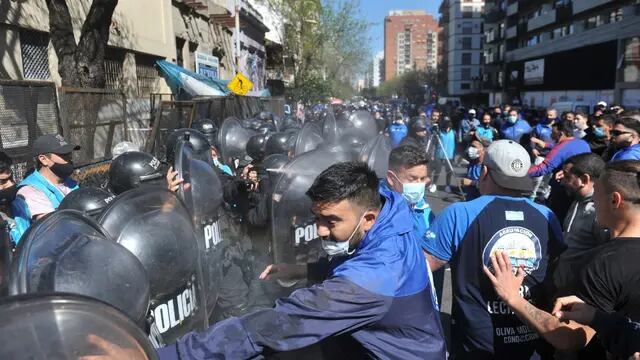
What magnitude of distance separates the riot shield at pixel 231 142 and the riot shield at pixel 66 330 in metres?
7.82

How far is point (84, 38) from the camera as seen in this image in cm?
759

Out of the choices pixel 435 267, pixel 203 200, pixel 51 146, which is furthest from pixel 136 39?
pixel 435 267

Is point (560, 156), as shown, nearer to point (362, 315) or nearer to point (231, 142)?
point (362, 315)

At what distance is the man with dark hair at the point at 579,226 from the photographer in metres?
2.28

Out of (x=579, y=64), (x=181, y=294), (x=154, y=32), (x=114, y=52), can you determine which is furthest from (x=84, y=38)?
(x=579, y=64)

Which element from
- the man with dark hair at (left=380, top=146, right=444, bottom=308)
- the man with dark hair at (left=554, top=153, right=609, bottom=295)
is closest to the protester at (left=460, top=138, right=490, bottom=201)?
the man with dark hair at (left=554, top=153, right=609, bottom=295)

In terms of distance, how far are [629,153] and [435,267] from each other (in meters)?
3.03

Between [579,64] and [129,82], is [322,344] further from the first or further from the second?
[579,64]

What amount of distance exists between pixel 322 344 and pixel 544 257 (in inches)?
59.7

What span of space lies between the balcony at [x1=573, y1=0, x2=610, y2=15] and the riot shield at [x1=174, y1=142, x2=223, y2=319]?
4334 centimetres

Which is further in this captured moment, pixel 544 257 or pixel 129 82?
pixel 129 82

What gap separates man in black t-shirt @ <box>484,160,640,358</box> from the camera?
207 cm

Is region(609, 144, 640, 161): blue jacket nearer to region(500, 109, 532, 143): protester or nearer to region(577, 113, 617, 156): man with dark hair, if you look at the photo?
region(577, 113, 617, 156): man with dark hair

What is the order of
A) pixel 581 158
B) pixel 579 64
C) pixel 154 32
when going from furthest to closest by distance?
pixel 579 64
pixel 154 32
pixel 581 158
